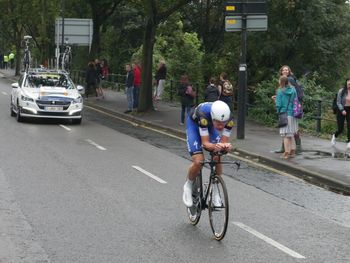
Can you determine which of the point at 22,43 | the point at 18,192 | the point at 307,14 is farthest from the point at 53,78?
the point at 22,43

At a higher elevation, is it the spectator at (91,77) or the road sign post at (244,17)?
the road sign post at (244,17)

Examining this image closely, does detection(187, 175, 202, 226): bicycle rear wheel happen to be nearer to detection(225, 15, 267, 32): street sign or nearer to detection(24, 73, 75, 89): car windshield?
detection(225, 15, 267, 32): street sign

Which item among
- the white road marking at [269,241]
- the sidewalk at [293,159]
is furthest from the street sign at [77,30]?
the white road marking at [269,241]

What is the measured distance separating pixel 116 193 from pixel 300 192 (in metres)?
3.06

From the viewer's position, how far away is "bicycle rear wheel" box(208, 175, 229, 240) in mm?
6793

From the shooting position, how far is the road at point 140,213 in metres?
6.39

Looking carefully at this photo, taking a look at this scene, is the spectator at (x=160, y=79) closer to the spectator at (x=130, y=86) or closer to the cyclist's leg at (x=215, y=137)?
the spectator at (x=130, y=86)

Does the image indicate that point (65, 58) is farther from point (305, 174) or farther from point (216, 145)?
point (216, 145)

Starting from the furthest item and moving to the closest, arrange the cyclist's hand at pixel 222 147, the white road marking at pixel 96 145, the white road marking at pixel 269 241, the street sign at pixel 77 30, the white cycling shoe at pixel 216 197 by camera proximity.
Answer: the street sign at pixel 77 30
the white road marking at pixel 96 145
the white cycling shoe at pixel 216 197
the cyclist's hand at pixel 222 147
the white road marking at pixel 269 241

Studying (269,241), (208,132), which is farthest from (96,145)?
(269,241)

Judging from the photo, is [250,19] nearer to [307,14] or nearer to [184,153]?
[184,153]

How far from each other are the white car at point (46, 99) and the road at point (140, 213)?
498 centimetres

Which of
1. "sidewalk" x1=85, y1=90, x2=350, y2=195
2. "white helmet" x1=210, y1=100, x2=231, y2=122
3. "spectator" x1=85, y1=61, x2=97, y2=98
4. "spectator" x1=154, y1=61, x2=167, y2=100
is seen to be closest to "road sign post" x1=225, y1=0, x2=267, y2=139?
"sidewalk" x1=85, y1=90, x2=350, y2=195

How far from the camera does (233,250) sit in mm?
6555
